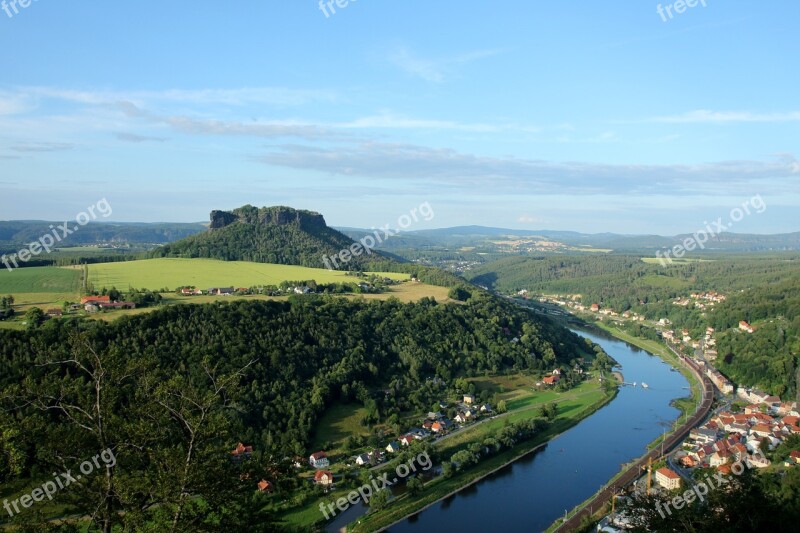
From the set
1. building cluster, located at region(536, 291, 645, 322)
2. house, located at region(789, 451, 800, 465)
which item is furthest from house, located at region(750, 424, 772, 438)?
building cluster, located at region(536, 291, 645, 322)

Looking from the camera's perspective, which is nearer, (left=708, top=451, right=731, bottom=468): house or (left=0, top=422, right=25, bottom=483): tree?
(left=0, top=422, right=25, bottom=483): tree

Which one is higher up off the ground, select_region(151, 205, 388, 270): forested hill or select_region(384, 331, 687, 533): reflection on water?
select_region(151, 205, 388, 270): forested hill

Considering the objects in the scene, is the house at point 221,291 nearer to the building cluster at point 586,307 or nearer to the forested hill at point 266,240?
the forested hill at point 266,240

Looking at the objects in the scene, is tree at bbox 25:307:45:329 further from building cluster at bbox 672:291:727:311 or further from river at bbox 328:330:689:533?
building cluster at bbox 672:291:727:311

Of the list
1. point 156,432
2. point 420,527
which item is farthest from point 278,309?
point 156,432

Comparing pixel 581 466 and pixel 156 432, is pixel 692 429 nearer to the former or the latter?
pixel 581 466

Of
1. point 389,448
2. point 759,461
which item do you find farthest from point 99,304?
point 759,461
